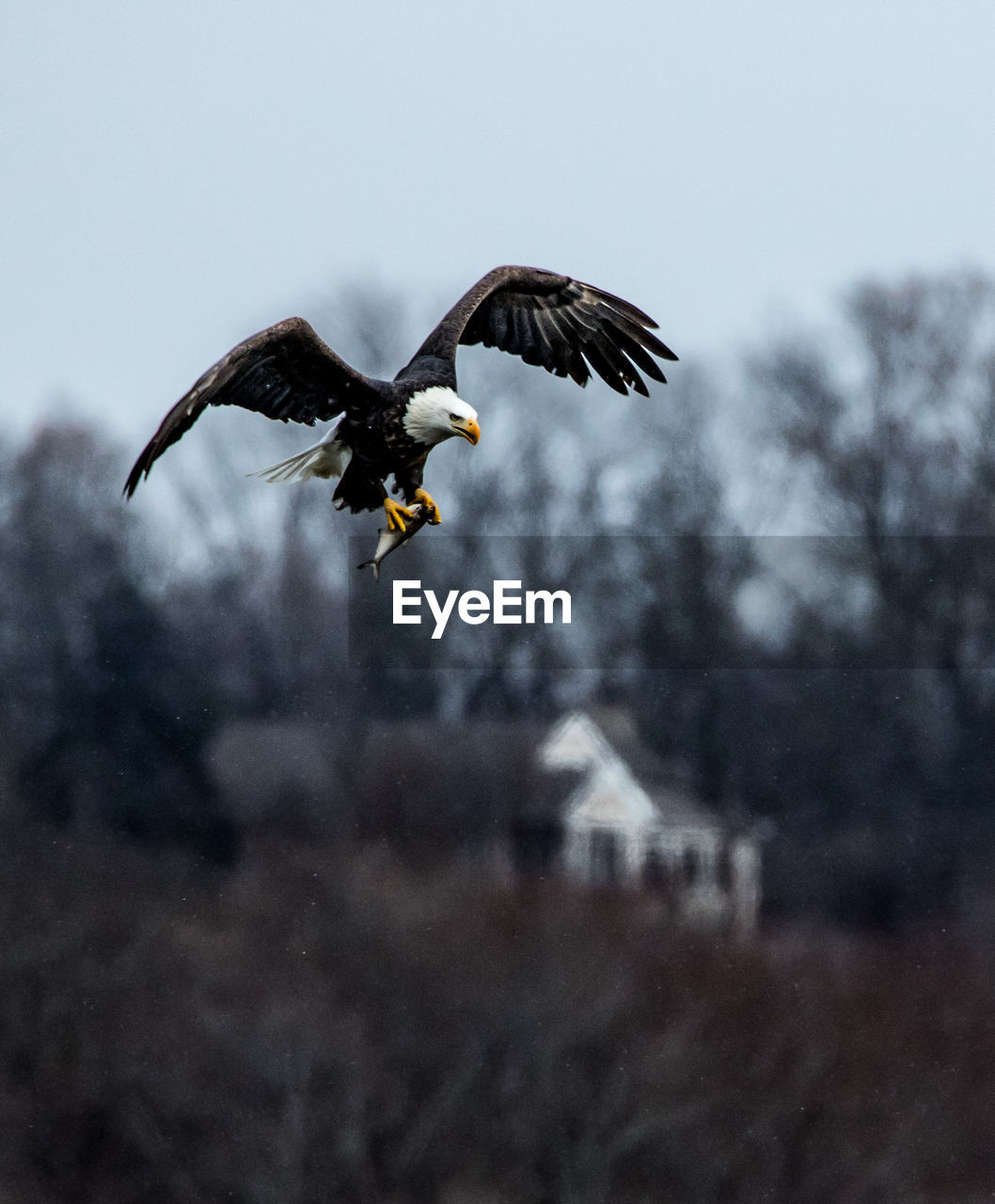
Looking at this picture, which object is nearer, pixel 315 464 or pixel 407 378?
pixel 407 378

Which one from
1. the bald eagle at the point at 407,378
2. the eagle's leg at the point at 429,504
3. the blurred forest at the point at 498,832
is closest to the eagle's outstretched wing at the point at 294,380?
the bald eagle at the point at 407,378

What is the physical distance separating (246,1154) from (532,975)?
2792mm

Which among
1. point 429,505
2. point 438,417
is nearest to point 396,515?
point 429,505

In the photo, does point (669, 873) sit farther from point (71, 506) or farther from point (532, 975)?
point (71, 506)

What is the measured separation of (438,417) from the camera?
311 cm

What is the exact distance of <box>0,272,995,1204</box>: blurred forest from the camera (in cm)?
1251

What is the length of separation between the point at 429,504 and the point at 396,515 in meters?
0.05

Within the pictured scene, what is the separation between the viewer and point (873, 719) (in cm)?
1421

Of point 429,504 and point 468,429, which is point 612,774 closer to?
point 468,429

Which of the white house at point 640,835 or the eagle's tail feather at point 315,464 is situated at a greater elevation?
the eagle's tail feather at point 315,464

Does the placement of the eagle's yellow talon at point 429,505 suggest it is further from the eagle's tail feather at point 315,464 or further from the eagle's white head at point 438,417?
the eagle's tail feather at point 315,464

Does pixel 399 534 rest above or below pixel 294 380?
below

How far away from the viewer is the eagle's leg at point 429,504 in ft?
9.53

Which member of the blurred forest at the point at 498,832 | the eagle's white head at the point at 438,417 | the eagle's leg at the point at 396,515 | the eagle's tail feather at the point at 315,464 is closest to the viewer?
the eagle's leg at the point at 396,515
